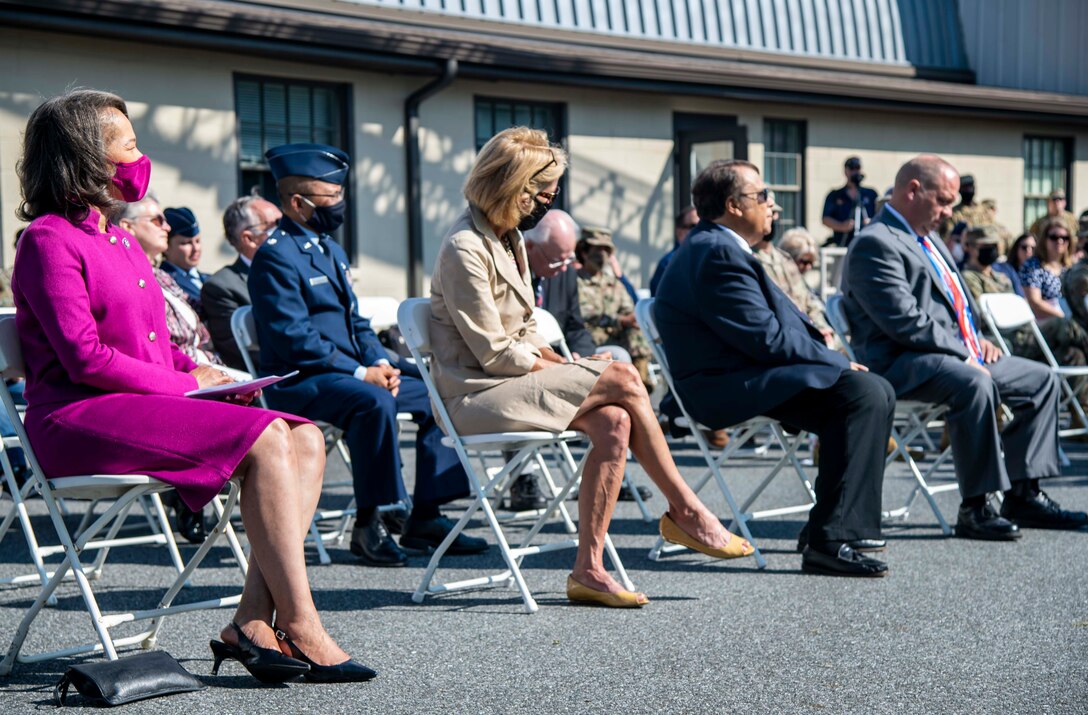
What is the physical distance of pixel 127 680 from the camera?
152 inches

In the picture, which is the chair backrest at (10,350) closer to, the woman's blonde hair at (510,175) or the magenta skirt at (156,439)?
the magenta skirt at (156,439)

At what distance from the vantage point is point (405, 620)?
16.3ft

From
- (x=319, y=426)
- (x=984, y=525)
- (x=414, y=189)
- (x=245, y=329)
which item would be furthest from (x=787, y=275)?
(x=414, y=189)

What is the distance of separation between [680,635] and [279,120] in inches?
372

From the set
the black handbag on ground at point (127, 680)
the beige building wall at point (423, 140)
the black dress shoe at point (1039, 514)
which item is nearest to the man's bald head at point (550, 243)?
the black dress shoe at point (1039, 514)

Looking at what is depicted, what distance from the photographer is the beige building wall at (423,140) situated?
11.6 metres

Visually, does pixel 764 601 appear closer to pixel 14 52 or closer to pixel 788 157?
pixel 14 52

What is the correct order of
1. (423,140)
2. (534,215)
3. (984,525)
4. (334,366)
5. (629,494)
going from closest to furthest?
(534,215), (334,366), (984,525), (629,494), (423,140)

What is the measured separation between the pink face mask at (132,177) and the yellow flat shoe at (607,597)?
82.4 inches

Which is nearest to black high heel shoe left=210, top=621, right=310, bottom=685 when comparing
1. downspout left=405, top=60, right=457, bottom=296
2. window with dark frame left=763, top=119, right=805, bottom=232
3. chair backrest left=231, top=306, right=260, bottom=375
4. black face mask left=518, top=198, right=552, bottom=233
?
Result: black face mask left=518, top=198, right=552, bottom=233

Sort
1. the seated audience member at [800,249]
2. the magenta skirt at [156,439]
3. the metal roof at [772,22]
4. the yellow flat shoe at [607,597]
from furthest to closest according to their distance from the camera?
the metal roof at [772,22] → the seated audience member at [800,249] → the yellow flat shoe at [607,597] → the magenta skirt at [156,439]

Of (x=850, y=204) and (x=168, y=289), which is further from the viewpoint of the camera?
(x=850, y=204)

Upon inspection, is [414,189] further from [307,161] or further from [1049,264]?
[307,161]

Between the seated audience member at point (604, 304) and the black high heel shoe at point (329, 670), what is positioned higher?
the seated audience member at point (604, 304)
